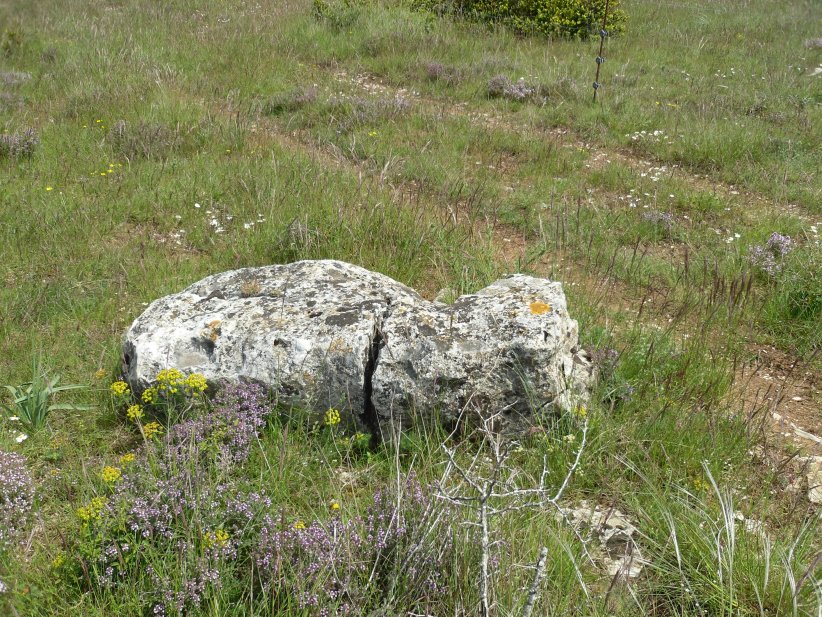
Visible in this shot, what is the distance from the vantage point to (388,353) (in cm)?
336

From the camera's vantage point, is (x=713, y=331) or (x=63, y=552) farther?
(x=713, y=331)

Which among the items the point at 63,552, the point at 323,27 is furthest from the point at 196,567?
the point at 323,27

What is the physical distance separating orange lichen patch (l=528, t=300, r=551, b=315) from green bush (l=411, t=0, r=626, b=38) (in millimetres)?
9649

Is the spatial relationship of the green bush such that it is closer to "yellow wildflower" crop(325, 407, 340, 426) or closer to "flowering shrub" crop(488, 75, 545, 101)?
"flowering shrub" crop(488, 75, 545, 101)

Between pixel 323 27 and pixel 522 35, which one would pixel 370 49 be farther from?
pixel 522 35

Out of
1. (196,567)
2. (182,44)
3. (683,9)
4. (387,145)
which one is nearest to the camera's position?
(196,567)

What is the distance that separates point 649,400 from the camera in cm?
371

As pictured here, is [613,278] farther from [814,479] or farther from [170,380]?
[170,380]

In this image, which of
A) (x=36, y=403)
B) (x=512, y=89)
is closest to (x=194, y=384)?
(x=36, y=403)

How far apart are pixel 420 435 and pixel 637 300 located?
2.81 m

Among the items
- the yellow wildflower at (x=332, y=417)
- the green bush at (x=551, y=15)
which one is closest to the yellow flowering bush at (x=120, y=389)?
the yellow wildflower at (x=332, y=417)

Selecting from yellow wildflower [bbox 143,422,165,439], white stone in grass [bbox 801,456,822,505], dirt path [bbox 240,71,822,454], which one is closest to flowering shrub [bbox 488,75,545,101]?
dirt path [bbox 240,71,822,454]

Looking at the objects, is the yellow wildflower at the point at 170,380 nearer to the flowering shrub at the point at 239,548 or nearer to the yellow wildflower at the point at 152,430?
the yellow wildflower at the point at 152,430

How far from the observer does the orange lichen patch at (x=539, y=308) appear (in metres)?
3.41
